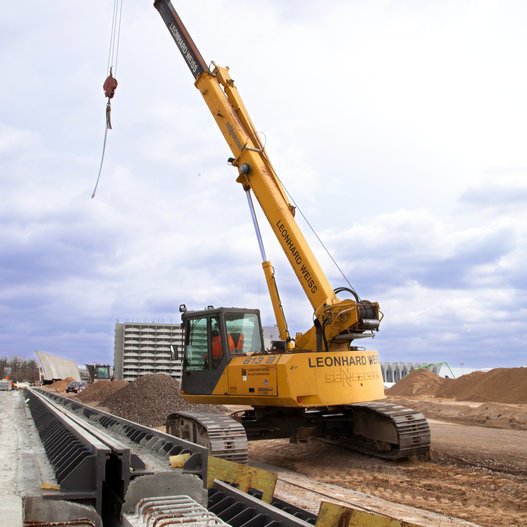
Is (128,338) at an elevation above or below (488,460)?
above

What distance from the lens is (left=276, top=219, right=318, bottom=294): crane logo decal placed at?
30.3 ft

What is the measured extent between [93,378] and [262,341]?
155ft

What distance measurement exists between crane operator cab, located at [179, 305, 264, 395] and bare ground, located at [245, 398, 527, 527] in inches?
85.2

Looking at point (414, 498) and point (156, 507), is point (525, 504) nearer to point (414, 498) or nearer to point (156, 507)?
point (414, 498)

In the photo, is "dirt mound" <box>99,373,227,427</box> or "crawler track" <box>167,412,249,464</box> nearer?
"crawler track" <box>167,412,249,464</box>

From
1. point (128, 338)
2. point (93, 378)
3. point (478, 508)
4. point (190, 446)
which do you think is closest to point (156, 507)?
point (190, 446)

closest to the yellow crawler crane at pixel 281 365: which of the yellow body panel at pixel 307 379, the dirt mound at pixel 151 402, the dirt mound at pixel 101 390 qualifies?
the yellow body panel at pixel 307 379

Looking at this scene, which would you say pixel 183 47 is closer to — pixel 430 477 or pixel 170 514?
pixel 430 477

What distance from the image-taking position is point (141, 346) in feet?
97.2

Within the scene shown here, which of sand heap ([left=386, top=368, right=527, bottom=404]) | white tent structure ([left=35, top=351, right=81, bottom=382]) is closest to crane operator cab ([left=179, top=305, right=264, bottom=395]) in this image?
sand heap ([left=386, top=368, right=527, bottom=404])

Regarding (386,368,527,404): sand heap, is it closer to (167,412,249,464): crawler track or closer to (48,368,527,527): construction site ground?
(48,368,527,527): construction site ground

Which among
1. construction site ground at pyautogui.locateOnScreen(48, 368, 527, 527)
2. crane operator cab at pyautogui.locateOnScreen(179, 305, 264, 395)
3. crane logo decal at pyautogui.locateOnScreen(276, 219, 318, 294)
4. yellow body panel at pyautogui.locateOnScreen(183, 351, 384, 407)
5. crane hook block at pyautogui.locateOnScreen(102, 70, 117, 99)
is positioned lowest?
construction site ground at pyautogui.locateOnScreen(48, 368, 527, 527)

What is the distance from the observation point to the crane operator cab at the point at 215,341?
9.78m

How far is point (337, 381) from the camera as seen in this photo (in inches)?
337
